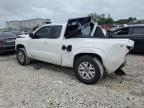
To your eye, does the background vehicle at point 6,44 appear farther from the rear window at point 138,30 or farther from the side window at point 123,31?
the rear window at point 138,30

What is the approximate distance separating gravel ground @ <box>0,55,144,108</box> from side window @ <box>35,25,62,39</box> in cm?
123

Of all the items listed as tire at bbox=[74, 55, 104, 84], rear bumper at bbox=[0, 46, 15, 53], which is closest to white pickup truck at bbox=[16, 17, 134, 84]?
tire at bbox=[74, 55, 104, 84]

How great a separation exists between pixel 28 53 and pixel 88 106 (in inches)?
175

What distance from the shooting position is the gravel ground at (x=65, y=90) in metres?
5.03

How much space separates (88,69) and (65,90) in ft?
2.97

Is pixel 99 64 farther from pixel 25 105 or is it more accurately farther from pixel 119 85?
pixel 25 105

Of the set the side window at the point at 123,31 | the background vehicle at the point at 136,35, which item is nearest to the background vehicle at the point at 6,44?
the background vehicle at the point at 136,35

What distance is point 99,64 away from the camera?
6.07m

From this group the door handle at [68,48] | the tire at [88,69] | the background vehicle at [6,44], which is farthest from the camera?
the background vehicle at [6,44]

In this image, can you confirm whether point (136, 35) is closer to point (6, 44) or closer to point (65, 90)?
point (65, 90)

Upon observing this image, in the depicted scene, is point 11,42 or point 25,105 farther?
point 11,42

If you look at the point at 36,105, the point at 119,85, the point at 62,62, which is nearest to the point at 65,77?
the point at 62,62

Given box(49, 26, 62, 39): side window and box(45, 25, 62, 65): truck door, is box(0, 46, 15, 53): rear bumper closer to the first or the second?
box(45, 25, 62, 65): truck door

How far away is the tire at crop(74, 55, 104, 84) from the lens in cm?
606
